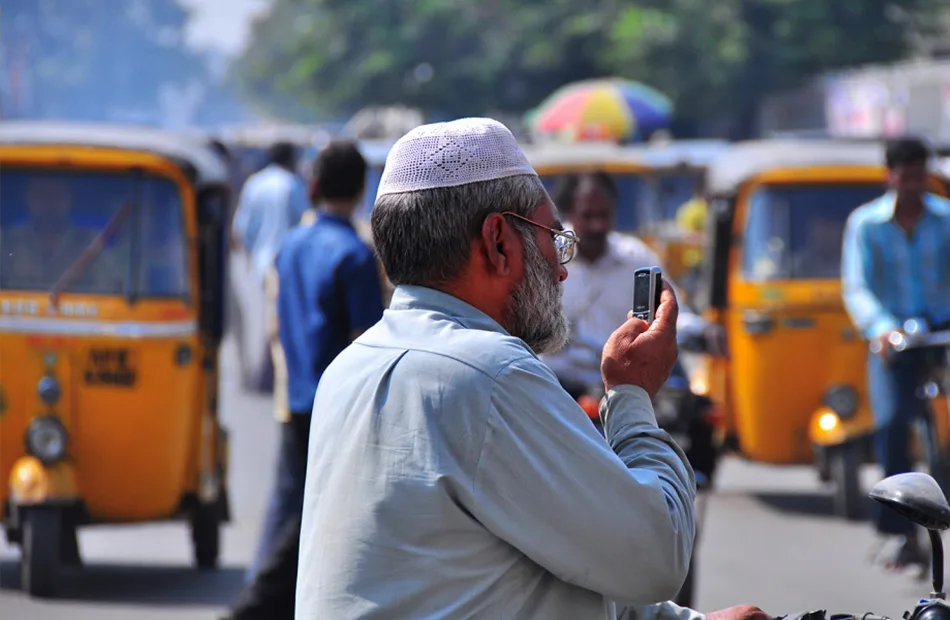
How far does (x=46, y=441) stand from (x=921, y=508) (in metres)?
5.42

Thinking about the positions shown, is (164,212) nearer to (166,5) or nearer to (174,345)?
(174,345)

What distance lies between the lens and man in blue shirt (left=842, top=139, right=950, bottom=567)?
7.89 meters

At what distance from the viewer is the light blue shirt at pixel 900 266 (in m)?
7.96

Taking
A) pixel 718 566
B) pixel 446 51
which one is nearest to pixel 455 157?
pixel 718 566

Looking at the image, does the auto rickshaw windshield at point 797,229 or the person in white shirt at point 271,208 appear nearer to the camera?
the auto rickshaw windshield at point 797,229

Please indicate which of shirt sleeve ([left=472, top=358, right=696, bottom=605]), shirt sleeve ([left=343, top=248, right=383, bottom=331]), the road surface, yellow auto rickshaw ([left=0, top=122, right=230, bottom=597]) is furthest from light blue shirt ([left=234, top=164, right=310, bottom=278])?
shirt sleeve ([left=472, top=358, right=696, bottom=605])

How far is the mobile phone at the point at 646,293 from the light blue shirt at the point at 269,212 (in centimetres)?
1061

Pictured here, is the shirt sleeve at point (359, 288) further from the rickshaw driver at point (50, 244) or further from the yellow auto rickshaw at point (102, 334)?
the rickshaw driver at point (50, 244)

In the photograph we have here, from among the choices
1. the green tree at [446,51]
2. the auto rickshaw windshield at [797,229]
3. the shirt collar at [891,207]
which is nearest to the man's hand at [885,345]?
the shirt collar at [891,207]

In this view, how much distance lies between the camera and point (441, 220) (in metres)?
2.57

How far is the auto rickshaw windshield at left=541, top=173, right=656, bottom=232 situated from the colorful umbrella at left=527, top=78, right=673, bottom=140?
9.04 m

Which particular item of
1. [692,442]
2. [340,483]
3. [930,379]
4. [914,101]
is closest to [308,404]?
[692,442]

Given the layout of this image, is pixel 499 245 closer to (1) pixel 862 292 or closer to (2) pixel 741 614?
(2) pixel 741 614

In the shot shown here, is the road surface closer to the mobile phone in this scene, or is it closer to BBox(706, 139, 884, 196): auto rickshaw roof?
BBox(706, 139, 884, 196): auto rickshaw roof
